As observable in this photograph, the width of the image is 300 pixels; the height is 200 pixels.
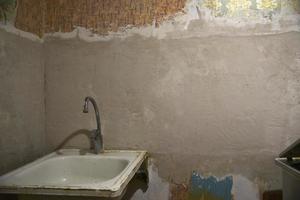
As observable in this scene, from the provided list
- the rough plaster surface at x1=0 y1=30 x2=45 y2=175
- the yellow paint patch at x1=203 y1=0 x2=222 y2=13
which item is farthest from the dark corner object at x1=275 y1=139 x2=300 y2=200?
the rough plaster surface at x1=0 y1=30 x2=45 y2=175

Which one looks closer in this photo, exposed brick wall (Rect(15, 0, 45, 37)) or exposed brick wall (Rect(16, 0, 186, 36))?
exposed brick wall (Rect(15, 0, 45, 37))

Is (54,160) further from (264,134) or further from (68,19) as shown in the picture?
(264,134)

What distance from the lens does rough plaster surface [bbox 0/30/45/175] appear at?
4.42 ft

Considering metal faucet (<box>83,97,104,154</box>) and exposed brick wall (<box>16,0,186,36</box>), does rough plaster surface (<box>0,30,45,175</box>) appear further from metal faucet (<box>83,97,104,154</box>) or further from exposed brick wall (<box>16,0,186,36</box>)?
metal faucet (<box>83,97,104,154</box>)

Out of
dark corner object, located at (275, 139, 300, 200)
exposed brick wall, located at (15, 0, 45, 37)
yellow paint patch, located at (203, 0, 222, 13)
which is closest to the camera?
dark corner object, located at (275, 139, 300, 200)

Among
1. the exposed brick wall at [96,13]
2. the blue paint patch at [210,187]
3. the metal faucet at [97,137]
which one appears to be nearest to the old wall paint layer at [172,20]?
the exposed brick wall at [96,13]

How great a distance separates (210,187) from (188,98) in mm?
544

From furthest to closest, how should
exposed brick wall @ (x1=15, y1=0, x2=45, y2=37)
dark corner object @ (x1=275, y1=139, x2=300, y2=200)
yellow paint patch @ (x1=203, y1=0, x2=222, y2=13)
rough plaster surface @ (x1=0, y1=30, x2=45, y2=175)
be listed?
yellow paint patch @ (x1=203, y1=0, x2=222, y2=13)
exposed brick wall @ (x1=15, y1=0, x2=45, y2=37)
rough plaster surface @ (x1=0, y1=30, x2=45, y2=175)
dark corner object @ (x1=275, y1=139, x2=300, y2=200)

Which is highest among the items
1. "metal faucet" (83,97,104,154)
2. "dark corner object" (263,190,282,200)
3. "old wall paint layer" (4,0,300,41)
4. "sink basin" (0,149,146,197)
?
"old wall paint layer" (4,0,300,41)

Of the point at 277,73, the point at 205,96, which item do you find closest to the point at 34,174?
the point at 205,96

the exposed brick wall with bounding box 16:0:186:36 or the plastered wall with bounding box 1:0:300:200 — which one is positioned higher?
the exposed brick wall with bounding box 16:0:186:36

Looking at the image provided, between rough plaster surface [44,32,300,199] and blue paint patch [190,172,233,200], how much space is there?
0.04 m

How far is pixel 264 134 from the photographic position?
1.60 metres

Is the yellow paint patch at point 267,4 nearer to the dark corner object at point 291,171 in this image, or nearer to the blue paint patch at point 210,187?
the dark corner object at point 291,171
